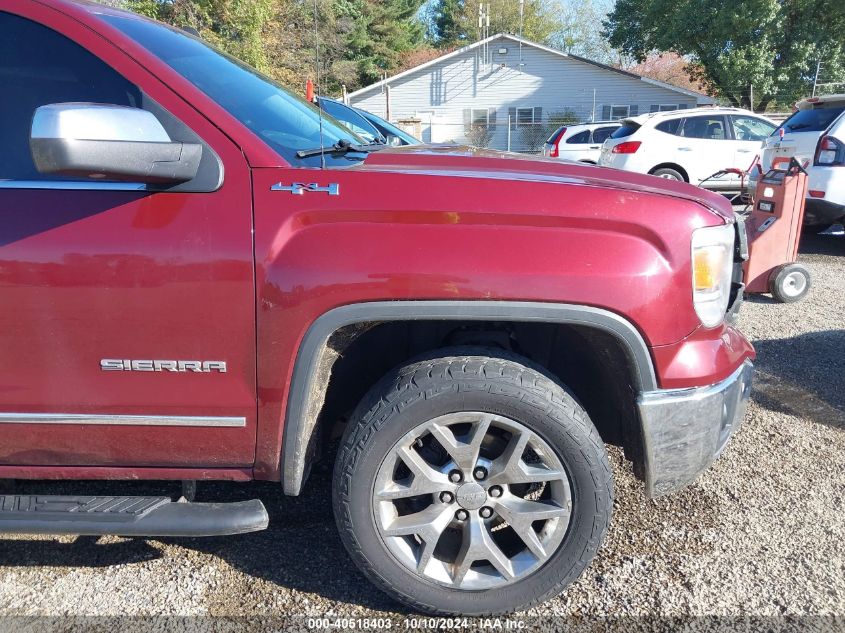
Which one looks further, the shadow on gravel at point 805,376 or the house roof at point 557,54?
the house roof at point 557,54

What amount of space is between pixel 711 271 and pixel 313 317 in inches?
52.5

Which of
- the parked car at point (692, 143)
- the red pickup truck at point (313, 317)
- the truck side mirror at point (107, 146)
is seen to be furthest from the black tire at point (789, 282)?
the parked car at point (692, 143)

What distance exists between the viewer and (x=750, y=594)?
2301 millimetres

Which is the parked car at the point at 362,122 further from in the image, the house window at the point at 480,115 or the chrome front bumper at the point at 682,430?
the house window at the point at 480,115

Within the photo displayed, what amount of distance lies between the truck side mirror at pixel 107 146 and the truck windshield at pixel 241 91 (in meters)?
0.32

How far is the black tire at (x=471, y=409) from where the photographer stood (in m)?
1.99

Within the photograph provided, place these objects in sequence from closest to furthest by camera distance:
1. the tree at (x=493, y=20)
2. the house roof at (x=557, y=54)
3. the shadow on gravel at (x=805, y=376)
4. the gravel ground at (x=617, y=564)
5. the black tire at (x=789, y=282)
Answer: the gravel ground at (x=617, y=564) → the shadow on gravel at (x=805, y=376) → the black tire at (x=789, y=282) → the house roof at (x=557, y=54) → the tree at (x=493, y=20)

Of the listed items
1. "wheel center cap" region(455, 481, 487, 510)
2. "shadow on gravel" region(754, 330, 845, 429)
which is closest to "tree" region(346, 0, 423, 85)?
"shadow on gravel" region(754, 330, 845, 429)

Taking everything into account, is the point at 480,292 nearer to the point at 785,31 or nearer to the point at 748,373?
the point at 748,373

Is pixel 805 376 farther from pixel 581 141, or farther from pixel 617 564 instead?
pixel 581 141

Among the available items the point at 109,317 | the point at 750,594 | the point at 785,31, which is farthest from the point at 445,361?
the point at 785,31

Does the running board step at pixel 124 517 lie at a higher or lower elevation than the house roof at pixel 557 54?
lower

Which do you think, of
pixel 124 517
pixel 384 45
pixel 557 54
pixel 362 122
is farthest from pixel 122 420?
pixel 384 45

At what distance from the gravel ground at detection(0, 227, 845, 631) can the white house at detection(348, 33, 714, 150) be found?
2833 centimetres
